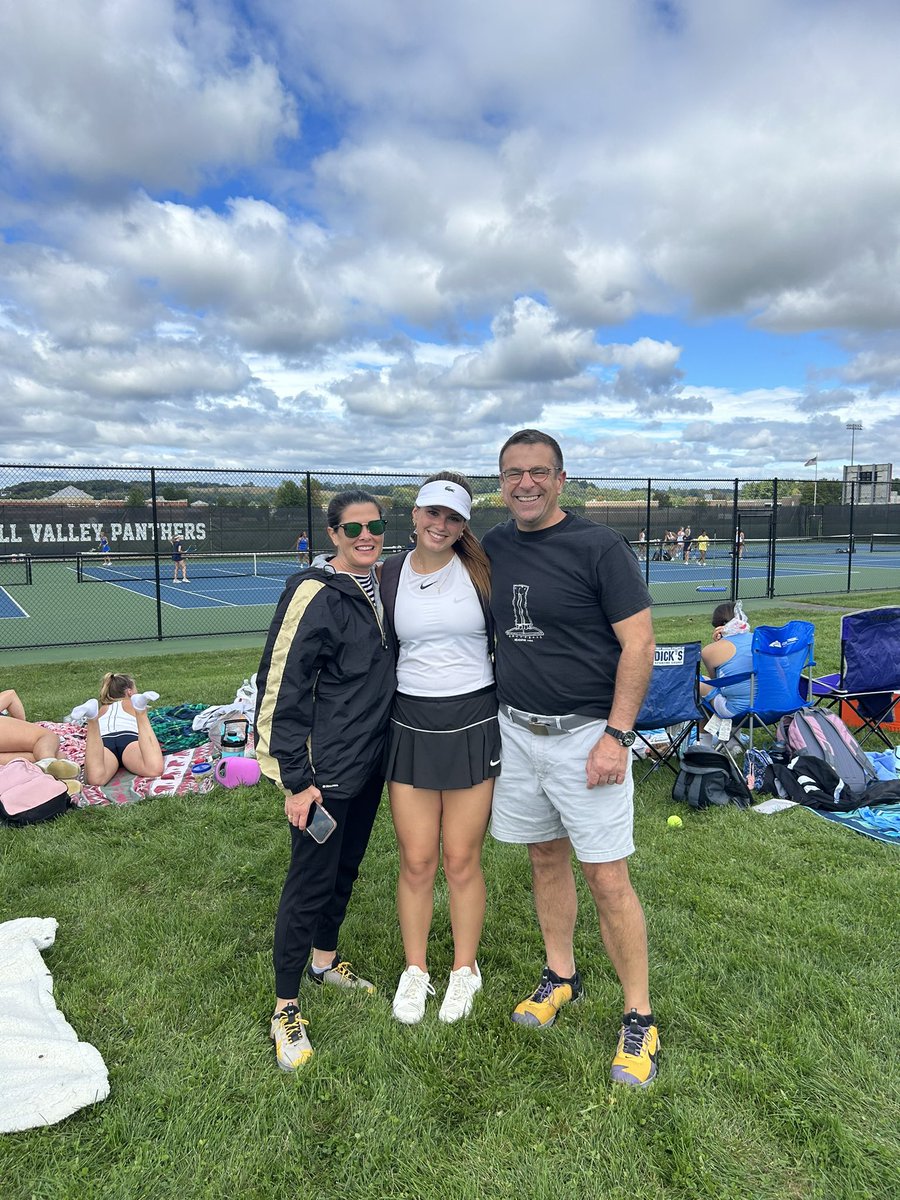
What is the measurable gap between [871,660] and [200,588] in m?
20.7

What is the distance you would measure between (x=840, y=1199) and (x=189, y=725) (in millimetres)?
5799

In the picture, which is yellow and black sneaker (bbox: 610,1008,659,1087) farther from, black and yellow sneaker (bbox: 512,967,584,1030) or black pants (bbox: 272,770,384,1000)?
black pants (bbox: 272,770,384,1000)

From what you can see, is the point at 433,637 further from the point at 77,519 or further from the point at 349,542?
the point at 77,519

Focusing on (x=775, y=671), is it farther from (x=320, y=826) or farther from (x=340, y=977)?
(x=320, y=826)

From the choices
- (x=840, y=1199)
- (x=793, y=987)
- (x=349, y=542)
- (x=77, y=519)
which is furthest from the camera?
(x=77, y=519)

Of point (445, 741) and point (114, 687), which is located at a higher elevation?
point (445, 741)

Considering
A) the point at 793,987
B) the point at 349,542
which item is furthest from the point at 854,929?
the point at 349,542

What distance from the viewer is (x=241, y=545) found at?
91.1 feet

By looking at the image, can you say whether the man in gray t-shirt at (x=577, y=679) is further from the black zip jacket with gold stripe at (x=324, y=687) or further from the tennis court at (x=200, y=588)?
the tennis court at (x=200, y=588)

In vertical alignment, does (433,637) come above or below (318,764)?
above

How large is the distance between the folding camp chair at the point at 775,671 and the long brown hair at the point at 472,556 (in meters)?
3.29

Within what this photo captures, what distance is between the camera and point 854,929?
129 inches

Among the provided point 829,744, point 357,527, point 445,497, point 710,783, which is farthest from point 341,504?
point 829,744

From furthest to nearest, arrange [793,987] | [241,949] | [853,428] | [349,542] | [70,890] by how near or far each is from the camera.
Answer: [853,428]
[70,890]
[241,949]
[793,987]
[349,542]
